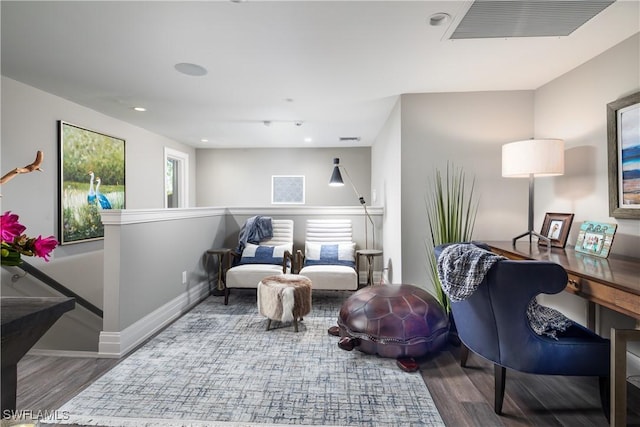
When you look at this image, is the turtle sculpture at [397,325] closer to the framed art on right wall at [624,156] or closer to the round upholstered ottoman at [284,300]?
the round upholstered ottoman at [284,300]

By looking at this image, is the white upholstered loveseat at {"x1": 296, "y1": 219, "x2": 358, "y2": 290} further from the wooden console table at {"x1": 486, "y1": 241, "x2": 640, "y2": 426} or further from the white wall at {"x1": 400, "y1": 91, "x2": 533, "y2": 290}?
the wooden console table at {"x1": 486, "y1": 241, "x2": 640, "y2": 426}

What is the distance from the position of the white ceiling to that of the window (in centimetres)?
200

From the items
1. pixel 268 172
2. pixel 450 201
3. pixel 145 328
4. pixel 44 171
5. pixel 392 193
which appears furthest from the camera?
pixel 268 172

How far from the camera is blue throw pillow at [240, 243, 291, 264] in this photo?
12.9ft

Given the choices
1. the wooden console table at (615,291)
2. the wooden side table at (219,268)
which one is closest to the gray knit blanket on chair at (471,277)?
the wooden console table at (615,291)

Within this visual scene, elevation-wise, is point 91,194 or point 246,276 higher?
point 91,194

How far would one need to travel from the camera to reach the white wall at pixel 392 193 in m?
3.33

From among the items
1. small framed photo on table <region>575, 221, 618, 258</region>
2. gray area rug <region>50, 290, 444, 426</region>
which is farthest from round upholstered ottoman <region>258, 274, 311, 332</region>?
small framed photo on table <region>575, 221, 618, 258</region>

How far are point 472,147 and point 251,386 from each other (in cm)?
290

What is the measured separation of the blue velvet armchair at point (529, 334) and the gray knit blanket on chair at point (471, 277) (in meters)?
0.04

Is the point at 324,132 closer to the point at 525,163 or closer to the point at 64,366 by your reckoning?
the point at 525,163

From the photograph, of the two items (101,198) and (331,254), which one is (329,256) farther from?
(101,198)

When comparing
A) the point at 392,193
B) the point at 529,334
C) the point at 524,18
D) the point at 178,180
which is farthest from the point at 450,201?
the point at 178,180

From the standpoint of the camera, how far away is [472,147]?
3172 mm
